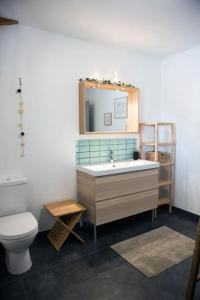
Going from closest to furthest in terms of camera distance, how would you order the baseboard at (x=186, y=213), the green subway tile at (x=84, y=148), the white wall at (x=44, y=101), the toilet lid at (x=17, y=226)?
1. the toilet lid at (x=17, y=226)
2. the white wall at (x=44, y=101)
3. the green subway tile at (x=84, y=148)
4. the baseboard at (x=186, y=213)

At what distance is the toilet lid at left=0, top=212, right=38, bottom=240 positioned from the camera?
1.85 metres

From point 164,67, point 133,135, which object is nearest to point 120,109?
point 133,135

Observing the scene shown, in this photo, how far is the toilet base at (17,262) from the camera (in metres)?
1.97

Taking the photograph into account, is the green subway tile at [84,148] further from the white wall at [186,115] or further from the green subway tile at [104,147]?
the white wall at [186,115]

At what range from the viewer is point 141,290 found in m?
1.75

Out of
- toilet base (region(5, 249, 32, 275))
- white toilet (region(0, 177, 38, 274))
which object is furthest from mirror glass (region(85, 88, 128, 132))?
toilet base (region(5, 249, 32, 275))

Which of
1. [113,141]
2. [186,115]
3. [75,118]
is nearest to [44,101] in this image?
[75,118]

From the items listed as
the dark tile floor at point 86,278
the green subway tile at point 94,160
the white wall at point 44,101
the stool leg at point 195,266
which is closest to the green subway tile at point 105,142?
the green subway tile at point 94,160

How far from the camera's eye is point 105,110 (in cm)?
303

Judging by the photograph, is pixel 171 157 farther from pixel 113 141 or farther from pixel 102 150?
pixel 102 150

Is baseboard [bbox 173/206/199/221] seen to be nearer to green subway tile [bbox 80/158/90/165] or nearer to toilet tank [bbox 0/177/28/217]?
green subway tile [bbox 80/158/90/165]

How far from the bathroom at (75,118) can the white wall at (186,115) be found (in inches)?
0.6

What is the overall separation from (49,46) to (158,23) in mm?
1272

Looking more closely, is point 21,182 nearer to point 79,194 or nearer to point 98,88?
point 79,194
